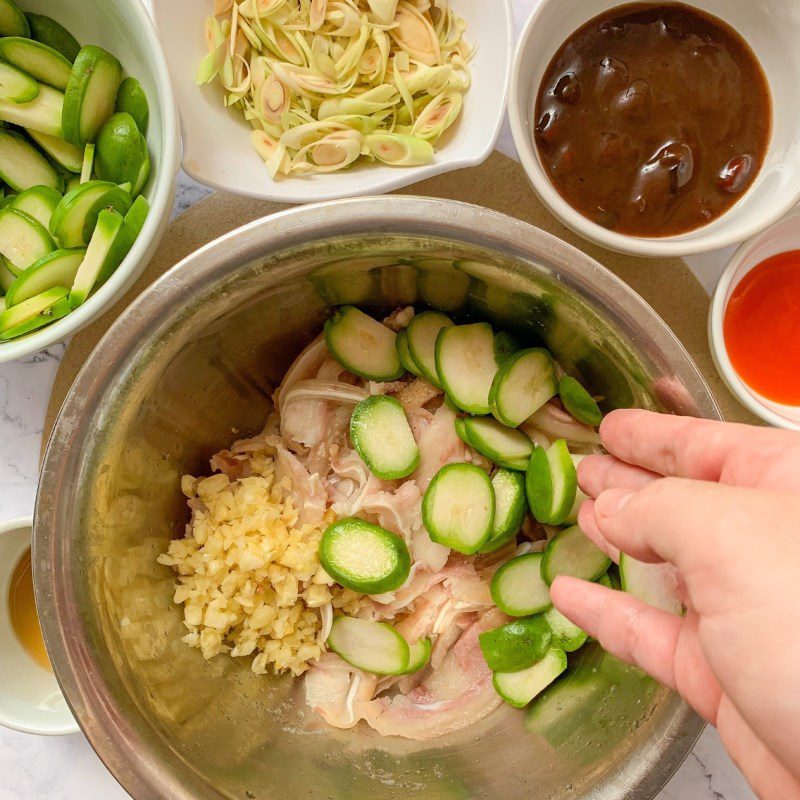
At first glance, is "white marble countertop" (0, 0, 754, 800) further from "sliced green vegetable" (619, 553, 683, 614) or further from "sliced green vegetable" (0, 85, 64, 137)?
"sliced green vegetable" (619, 553, 683, 614)

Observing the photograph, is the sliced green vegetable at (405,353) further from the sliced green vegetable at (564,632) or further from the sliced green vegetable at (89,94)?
the sliced green vegetable at (89,94)

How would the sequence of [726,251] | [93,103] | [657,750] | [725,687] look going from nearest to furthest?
[725,687]
[657,750]
[93,103]
[726,251]

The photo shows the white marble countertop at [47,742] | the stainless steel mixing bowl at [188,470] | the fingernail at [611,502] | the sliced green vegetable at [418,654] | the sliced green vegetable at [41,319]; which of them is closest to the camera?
the fingernail at [611,502]

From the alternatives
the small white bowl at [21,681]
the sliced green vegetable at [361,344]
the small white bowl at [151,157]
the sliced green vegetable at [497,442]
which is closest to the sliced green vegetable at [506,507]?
the sliced green vegetable at [497,442]

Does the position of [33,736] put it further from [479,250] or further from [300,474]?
[479,250]

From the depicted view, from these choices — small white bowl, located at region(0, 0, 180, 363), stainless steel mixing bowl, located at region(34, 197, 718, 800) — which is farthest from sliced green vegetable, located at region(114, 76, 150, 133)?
stainless steel mixing bowl, located at region(34, 197, 718, 800)

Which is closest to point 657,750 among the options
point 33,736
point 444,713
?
point 444,713

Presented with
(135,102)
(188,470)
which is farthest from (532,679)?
(135,102)
